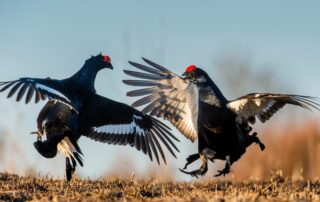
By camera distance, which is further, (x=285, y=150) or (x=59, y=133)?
(x=285, y=150)

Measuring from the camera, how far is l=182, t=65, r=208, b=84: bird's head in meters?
9.01

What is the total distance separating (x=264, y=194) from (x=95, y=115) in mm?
3219

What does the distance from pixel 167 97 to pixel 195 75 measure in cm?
69

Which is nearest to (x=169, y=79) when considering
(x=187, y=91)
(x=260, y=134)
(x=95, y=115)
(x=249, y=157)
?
(x=187, y=91)

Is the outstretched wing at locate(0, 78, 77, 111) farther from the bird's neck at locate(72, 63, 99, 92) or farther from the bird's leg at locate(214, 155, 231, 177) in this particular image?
the bird's leg at locate(214, 155, 231, 177)

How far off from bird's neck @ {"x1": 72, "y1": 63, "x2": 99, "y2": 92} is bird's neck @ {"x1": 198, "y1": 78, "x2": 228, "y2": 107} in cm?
197

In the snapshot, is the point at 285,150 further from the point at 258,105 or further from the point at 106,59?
the point at 258,105

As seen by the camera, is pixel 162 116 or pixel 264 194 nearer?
pixel 264 194

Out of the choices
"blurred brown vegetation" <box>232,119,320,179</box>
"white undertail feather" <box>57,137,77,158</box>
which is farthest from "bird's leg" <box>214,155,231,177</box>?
"blurred brown vegetation" <box>232,119,320,179</box>

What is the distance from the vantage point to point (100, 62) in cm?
1093

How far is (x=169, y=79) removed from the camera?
9.52 meters

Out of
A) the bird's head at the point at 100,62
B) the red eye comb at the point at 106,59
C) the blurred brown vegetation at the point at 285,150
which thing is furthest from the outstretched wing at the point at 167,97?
the blurred brown vegetation at the point at 285,150

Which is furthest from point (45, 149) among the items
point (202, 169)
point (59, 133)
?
point (202, 169)

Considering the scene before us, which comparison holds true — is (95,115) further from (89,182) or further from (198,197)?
(198,197)
